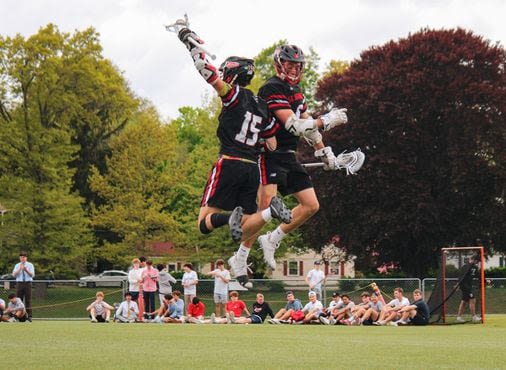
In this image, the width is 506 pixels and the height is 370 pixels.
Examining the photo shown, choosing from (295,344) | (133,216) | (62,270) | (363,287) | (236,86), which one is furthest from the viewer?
(133,216)

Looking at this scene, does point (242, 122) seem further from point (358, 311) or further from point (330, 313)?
point (330, 313)

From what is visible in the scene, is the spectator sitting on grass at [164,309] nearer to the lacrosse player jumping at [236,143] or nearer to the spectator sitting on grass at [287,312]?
the spectator sitting on grass at [287,312]

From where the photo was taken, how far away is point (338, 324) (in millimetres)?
26953

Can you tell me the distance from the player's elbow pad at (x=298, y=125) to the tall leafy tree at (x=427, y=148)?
3423cm

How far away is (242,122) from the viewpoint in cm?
1133

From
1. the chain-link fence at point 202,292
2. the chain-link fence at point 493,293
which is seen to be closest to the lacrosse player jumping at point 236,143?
the chain-link fence at point 202,292

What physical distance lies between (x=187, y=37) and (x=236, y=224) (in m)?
2.36

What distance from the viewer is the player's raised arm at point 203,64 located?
1102 cm

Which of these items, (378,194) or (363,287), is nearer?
(363,287)

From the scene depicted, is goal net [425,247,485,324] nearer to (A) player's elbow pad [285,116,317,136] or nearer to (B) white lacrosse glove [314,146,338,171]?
(B) white lacrosse glove [314,146,338,171]

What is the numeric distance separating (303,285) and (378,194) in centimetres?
1538

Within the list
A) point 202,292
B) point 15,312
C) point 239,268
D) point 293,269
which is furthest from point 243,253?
Answer: point 293,269

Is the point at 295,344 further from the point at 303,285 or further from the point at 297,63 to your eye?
the point at 303,285

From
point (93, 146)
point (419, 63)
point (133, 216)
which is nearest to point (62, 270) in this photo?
point (133, 216)
